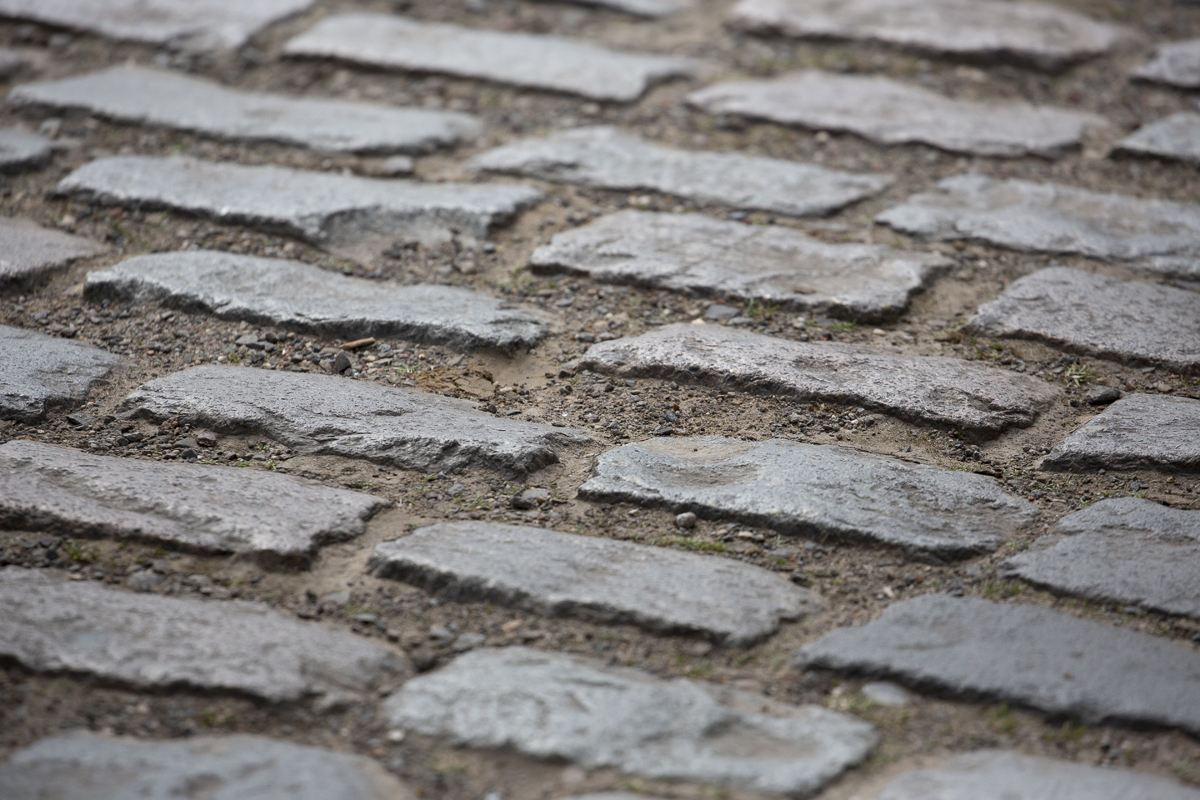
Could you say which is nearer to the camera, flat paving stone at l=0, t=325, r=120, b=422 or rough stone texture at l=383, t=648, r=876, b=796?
rough stone texture at l=383, t=648, r=876, b=796

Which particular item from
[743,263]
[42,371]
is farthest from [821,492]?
[42,371]

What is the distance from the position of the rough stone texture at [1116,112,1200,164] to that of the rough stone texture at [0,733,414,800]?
2669mm

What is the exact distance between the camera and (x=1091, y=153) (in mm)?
3045

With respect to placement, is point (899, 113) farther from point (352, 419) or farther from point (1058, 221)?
point (352, 419)

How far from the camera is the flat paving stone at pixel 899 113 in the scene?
307 cm

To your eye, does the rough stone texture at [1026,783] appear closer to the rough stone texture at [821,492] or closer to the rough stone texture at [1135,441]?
the rough stone texture at [821,492]

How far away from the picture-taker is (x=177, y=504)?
1.74m

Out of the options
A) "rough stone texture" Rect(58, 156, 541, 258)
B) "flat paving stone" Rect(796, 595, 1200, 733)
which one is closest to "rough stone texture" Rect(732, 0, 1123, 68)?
"rough stone texture" Rect(58, 156, 541, 258)

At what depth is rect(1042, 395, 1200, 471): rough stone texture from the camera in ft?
6.30

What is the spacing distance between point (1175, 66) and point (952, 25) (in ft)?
2.25

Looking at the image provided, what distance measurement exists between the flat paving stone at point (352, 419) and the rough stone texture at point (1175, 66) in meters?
2.47

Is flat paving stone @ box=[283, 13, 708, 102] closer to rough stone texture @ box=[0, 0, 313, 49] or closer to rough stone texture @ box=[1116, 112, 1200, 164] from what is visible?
rough stone texture @ box=[0, 0, 313, 49]

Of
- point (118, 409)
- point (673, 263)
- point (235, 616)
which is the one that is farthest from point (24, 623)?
point (673, 263)

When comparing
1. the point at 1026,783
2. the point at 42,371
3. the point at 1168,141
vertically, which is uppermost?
the point at 1168,141
